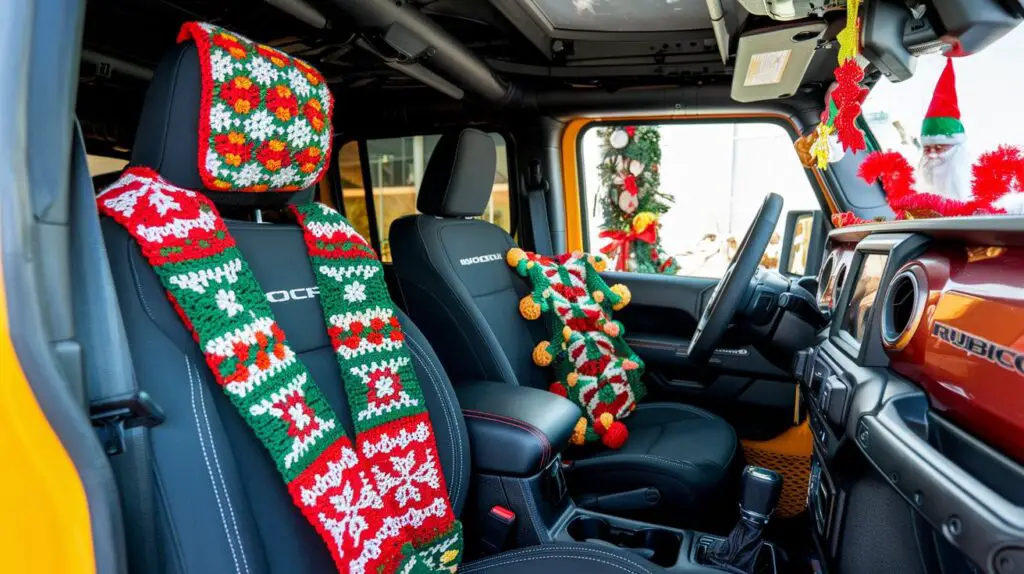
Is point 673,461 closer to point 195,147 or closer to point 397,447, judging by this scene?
point 397,447

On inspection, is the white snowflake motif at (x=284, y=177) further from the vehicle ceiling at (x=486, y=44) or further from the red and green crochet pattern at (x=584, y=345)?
the red and green crochet pattern at (x=584, y=345)

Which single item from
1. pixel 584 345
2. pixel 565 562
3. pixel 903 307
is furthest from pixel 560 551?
pixel 584 345

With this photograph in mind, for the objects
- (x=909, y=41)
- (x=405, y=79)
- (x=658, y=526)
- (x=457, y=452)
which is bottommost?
(x=658, y=526)

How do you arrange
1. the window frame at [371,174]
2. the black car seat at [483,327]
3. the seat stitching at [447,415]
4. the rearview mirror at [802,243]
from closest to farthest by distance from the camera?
the seat stitching at [447,415] → the black car seat at [483,327] → the rearview mirror at [802,243] → the window frame at [371,174]

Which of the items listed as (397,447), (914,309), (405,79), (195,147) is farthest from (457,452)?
(405,79)

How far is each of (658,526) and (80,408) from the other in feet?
4.64

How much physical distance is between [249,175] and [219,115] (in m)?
0.12

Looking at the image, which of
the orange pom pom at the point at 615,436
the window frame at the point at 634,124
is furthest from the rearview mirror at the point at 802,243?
the orange pom pom at the point at 615,436

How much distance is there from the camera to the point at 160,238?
966 millimetres

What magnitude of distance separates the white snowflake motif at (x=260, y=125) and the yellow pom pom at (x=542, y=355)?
130 centimetres

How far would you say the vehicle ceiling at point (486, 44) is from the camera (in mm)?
2285

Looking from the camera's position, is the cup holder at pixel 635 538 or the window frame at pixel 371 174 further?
the window frame at pixel 371 174

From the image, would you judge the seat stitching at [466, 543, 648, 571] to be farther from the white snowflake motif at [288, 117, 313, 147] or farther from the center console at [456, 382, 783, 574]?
the white snowflake motif at [288, 117, 313, 147]

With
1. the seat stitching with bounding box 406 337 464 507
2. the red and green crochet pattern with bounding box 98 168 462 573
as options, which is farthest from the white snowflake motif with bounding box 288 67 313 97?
the seat stitching with bounding box 406 337 464 507
